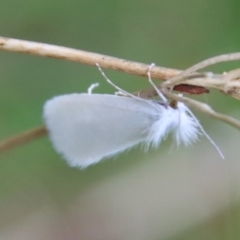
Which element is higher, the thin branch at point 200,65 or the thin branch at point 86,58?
the thin branch at point 86,58

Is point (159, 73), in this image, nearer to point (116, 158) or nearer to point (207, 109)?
point (207, 109)

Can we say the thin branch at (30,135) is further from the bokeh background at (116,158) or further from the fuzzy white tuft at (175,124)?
the bokeh background at (116,158)

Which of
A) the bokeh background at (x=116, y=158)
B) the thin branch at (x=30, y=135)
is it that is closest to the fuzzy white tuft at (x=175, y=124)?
the thin branch at (x=30, y=135)

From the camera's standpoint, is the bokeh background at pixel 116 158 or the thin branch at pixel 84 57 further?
the bokeh background at pixel 116 158

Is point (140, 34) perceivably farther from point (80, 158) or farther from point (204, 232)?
point (80, 158)

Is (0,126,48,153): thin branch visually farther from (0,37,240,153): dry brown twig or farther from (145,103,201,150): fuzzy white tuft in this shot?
(145,103,201,150): fuzzy white tuft
